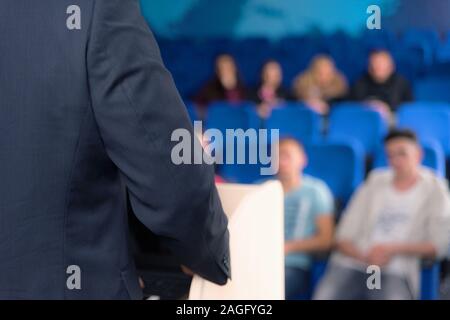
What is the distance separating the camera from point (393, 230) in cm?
258

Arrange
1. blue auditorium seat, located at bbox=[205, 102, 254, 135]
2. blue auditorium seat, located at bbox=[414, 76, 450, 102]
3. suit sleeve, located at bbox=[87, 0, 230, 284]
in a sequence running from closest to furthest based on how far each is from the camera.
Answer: suit sleeve, located at bbox=[87, 0, 230, 284] → blue auditorium seat, located at bbox=[205, 102, 254, 135] → blue auditorium seat, located at bbox=[414, 76, 450, 102]

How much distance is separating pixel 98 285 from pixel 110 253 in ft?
0.14

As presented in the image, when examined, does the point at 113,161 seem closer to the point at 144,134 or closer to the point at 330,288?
the point at 144,134

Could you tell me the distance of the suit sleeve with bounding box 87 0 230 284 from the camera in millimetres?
774

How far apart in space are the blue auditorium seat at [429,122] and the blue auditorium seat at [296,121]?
536 millimetres

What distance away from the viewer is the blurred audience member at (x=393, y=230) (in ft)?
8.13

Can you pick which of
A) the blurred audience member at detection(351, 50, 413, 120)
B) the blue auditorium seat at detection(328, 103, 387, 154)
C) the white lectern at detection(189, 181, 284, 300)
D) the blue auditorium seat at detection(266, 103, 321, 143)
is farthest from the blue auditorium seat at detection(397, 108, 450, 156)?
the white lectern at detection(189, 181, 284, 300)

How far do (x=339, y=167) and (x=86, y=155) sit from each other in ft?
7.70

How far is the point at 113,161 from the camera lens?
80 centimetres

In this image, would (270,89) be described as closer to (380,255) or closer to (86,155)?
(380,255)

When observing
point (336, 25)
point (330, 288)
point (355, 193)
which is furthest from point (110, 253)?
point (336, 25)

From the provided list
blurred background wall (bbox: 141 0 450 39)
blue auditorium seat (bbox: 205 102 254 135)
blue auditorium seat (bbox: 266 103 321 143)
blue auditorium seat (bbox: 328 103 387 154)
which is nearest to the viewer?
blue auditorium seat (bbox: 328 103 387 154)

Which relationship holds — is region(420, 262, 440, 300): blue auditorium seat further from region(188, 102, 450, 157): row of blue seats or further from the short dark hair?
region(188, 102, 450, 157): row of blue seats

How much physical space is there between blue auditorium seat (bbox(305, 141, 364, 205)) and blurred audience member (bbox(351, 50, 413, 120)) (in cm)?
239
